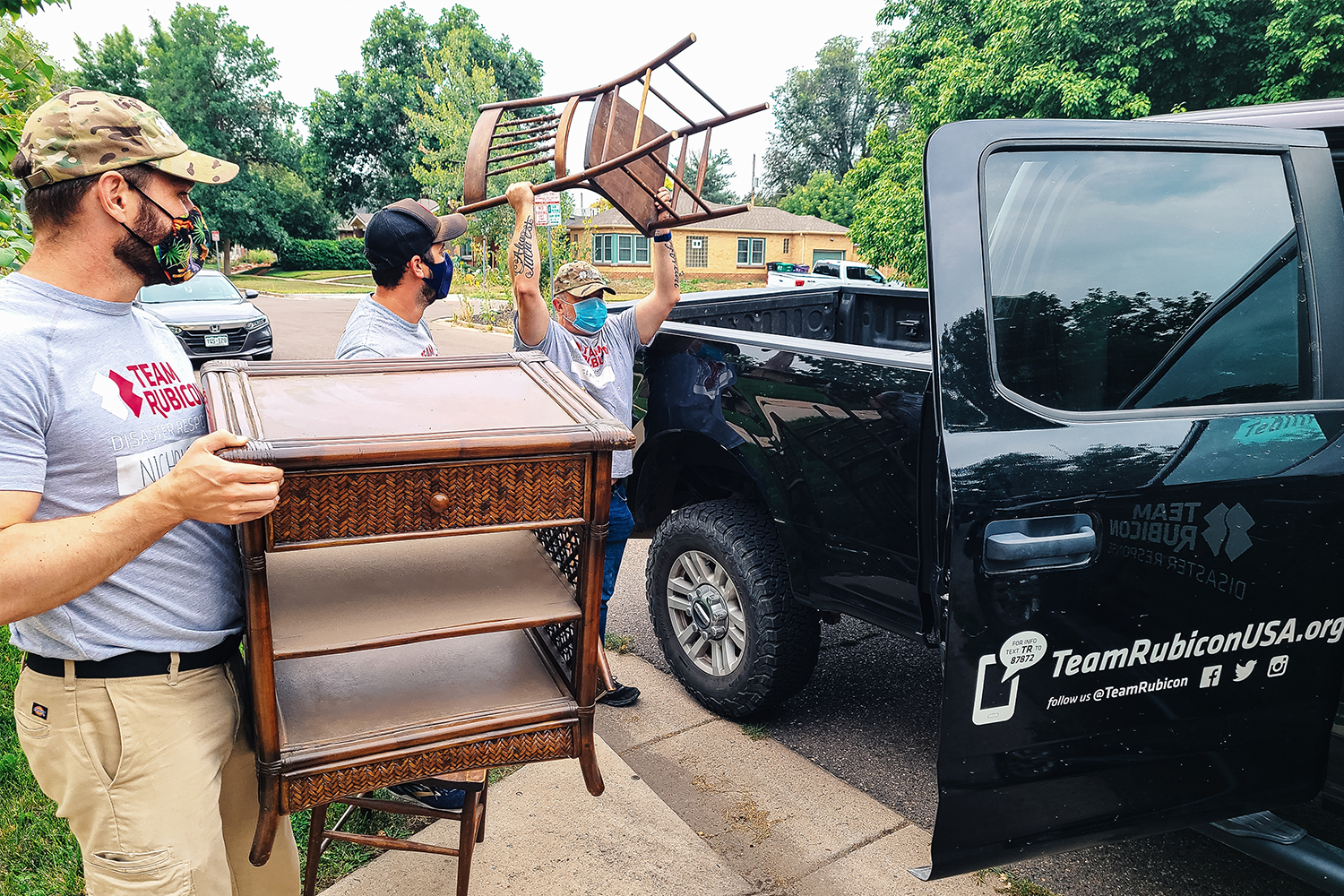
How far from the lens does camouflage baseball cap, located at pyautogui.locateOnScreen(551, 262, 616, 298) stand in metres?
3.70

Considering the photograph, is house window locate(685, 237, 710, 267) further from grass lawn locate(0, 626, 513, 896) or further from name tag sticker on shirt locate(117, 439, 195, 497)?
name tag sticker on shirt locate(117, 439, 195, 497)

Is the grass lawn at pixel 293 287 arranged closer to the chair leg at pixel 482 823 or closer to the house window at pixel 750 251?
the house window at pixel 750 251

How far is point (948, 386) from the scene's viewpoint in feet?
6.15

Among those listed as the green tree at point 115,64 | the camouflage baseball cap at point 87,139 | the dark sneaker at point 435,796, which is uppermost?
the green tree at point 115,64

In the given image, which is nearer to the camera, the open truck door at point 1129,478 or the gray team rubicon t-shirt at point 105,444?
the gray team rubicon t-shirt at point 105,444

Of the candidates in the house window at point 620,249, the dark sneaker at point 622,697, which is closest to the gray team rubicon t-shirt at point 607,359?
the dark sneaker at point 622,697

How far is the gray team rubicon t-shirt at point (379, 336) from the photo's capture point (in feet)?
8.12

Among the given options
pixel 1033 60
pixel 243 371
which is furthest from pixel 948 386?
pixel 1033 60

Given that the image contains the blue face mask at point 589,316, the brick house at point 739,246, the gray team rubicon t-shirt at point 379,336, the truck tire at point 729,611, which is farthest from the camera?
the brick house at point 739,246

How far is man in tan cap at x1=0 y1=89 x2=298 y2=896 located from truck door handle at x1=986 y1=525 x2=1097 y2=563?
136 cm

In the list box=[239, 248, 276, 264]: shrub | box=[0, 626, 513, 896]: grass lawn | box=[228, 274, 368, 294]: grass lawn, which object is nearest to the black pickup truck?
box=[0, 626, 513, 896]: grass lawn

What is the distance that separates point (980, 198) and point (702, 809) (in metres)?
2.13

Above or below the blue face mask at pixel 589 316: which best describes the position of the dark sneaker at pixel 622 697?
below

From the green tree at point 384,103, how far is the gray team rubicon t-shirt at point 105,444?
50297mm
